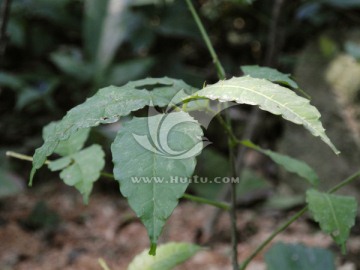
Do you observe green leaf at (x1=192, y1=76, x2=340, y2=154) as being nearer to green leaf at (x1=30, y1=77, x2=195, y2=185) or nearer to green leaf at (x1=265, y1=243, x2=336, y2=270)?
green leaf at (x1=30, y1=77, x2=195, y2=185)

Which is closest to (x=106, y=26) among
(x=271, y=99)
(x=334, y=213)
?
(x=334, y=213)

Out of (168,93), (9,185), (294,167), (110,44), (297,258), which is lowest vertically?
(9,185)

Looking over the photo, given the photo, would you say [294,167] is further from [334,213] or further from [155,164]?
[155,164]

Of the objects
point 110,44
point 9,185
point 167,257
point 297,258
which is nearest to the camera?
point 167,257

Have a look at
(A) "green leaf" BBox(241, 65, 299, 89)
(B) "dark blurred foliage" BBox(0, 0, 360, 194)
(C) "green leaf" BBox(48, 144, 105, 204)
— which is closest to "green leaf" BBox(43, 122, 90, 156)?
(C) "green leaf" BBox(48, 144, 105, 204)

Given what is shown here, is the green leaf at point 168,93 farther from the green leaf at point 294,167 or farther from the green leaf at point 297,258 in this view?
the green leaf at point 297,258

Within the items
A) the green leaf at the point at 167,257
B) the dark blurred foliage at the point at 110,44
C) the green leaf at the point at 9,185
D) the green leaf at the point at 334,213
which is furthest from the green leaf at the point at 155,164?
the dark blurred foliage at the point at 110,44

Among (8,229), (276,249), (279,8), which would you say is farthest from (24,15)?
(276,249)
